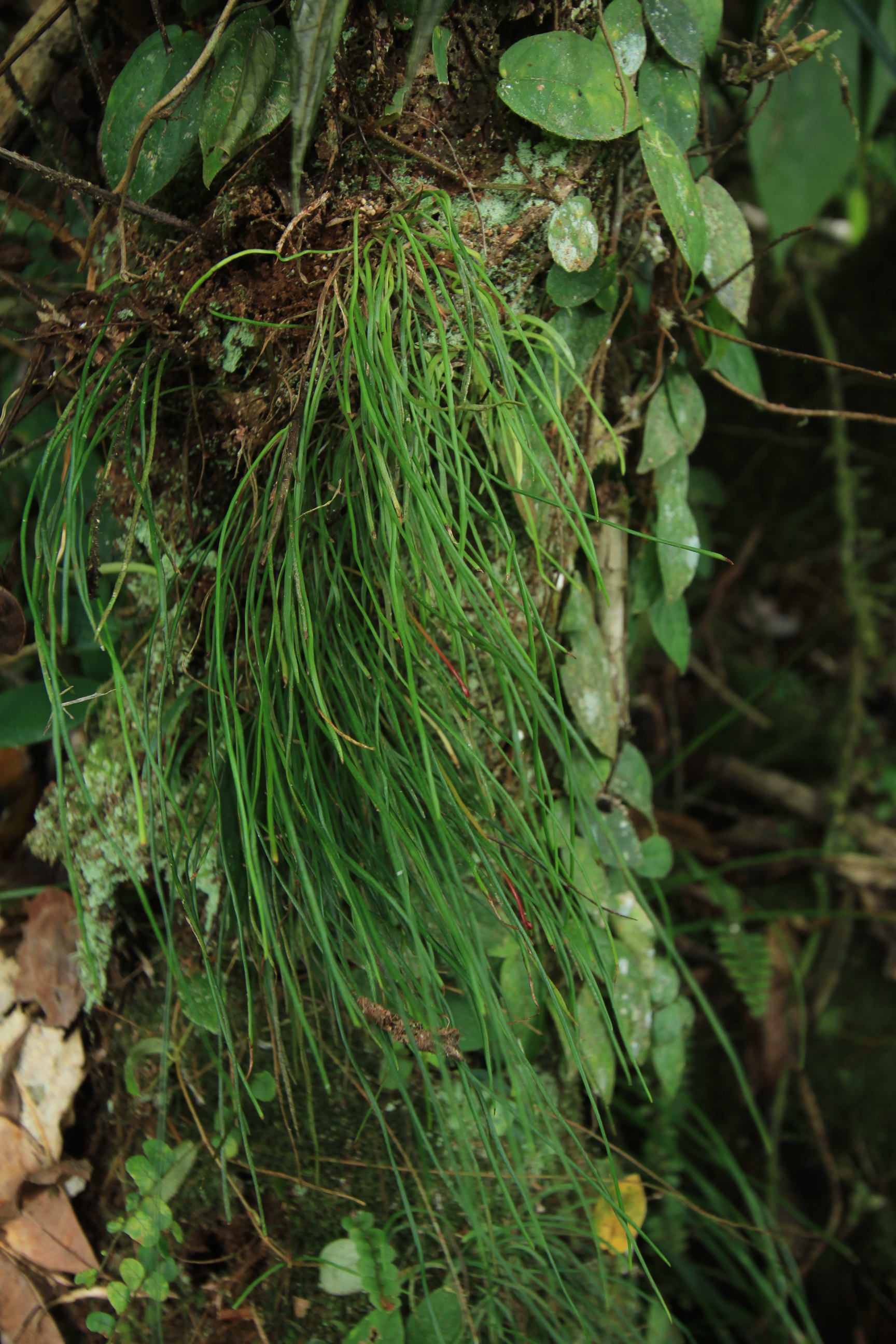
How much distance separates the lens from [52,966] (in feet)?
2.36

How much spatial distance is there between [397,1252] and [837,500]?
1361 mm

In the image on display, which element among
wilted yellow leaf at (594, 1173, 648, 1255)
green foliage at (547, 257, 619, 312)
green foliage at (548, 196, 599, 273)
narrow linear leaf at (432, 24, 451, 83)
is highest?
narrow linear leaf at (432, 24, 451, 83)

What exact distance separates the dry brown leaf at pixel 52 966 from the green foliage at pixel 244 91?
0.65m

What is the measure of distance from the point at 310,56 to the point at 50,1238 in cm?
95

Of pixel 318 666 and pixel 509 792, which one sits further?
pixel 509 792

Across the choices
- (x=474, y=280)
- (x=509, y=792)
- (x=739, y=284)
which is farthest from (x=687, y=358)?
(x=509, y=792)

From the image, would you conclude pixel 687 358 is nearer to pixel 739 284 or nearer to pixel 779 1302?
pixel 739 284

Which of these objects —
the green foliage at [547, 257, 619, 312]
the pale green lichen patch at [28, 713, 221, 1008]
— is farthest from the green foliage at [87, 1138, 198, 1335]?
the green foliage at [547, 257, 619, 312]

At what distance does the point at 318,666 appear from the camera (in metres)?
0.58

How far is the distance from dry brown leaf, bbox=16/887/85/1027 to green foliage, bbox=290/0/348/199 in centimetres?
67

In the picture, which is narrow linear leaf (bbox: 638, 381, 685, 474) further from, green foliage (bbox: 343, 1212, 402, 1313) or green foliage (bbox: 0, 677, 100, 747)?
green foliage (bbox: 343, 1212, 402, 1313)

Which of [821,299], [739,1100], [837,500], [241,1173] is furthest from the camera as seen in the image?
[821,299]

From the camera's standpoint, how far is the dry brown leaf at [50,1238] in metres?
0.67

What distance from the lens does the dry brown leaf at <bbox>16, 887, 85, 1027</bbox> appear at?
0.72 meters
